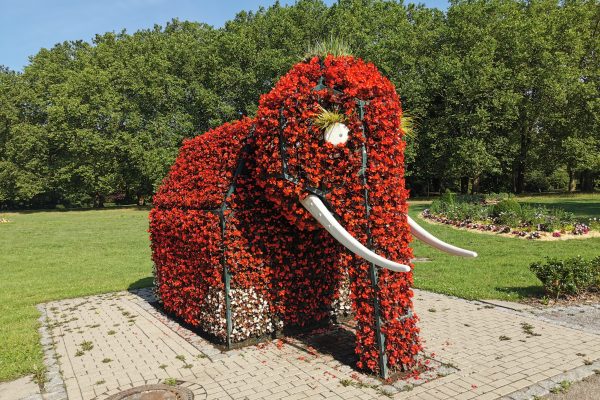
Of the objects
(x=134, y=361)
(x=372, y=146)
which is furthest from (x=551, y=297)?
(x=134, y=361)

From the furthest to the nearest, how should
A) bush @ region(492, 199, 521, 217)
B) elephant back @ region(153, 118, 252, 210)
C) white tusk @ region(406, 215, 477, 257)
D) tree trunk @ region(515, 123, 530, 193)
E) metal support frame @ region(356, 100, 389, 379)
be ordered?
1. tree trunk @ region(515, 123, 530, 193)
2. bush @ region(492, 199, 521, 217)
3. elephant back @ region(153, 118, 252, 210)
4. metal support frame @ region(356, 100, 389, 379)
5. white tusk @ region(406, 215, 477, 257)

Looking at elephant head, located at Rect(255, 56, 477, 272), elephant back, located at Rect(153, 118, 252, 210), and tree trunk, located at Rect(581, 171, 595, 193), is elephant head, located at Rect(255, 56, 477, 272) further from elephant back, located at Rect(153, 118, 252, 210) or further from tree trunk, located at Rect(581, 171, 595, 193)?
tree trunk, located at Rect(581, 171, 595, 193)

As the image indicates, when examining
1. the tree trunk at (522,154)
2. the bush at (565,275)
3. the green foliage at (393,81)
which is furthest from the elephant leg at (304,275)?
the tree trunk at (522,154)

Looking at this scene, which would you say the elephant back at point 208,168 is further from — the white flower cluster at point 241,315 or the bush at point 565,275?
the bush at point 565,275

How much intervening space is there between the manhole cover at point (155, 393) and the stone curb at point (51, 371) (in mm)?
754

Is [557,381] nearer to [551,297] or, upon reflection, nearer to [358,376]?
[358,376]

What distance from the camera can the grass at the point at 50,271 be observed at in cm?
745

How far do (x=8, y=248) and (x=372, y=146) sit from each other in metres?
19.8

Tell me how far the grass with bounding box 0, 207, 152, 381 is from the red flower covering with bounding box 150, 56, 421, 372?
258cm

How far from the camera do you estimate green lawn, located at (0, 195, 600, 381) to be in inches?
336

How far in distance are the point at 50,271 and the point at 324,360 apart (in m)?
11.8

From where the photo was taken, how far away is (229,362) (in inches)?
244

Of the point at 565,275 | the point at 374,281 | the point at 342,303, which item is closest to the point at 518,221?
the point at 565,275

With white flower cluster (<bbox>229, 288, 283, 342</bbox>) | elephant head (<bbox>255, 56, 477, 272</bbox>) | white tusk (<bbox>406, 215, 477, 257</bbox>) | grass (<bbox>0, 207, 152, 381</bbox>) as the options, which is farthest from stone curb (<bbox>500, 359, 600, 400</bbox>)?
grass (<bbox>0, 207, 152, 381</bbox>)
